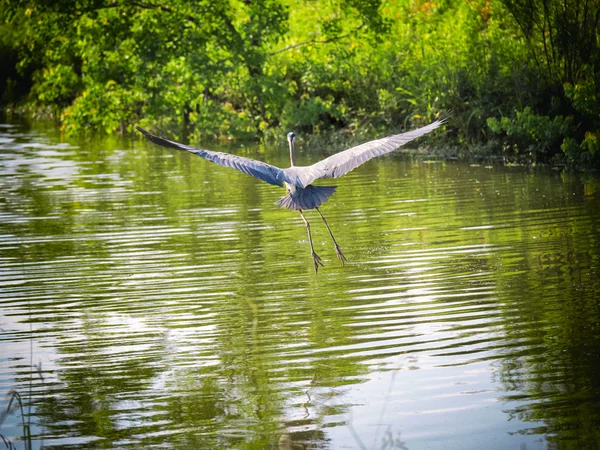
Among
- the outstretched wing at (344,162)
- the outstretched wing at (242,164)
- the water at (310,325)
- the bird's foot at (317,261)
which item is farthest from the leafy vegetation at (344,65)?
the outstretched wing at (242,164)

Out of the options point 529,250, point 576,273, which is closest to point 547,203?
point 529,250

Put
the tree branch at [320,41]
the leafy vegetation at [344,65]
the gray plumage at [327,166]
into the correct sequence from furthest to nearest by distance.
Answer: the tree branch at [320,41], the leafy vegetation at [344,65], the gray plumage at [327,166]

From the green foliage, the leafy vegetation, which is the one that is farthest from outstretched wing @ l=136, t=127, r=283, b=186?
the green foliage

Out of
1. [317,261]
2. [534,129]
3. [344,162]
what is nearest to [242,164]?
[344,162]

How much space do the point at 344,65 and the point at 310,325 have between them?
20.0 meters

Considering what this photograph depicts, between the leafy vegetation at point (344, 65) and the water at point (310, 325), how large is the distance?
14.1 feet

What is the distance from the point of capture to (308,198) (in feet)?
31.0

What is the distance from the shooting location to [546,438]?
5.21 meters

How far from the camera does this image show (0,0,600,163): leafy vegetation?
1912 cm

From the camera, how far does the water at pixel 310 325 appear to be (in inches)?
221

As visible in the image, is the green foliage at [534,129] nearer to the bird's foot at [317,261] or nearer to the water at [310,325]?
the water at [310,325]

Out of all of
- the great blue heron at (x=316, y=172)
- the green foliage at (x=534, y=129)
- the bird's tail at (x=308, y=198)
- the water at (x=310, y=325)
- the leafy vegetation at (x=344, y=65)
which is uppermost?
the leafy vegetation at (x=344, y=65)

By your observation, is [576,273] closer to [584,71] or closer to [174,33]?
[584,71]

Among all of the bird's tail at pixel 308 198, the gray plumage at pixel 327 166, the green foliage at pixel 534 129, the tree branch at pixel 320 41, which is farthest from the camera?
the tree branch at pixel 320 41
